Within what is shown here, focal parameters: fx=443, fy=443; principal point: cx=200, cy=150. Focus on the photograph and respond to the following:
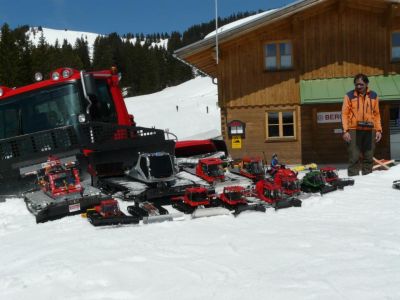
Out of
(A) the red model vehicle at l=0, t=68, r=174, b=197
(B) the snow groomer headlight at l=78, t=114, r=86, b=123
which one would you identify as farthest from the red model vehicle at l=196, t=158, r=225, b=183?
(B) the snow groomer headlight at l=78, t=114, r=86, b=123

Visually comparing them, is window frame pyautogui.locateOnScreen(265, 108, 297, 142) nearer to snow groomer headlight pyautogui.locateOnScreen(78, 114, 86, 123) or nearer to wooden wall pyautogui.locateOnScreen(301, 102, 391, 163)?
wooden wall pyautogui.locateOnScreen(301, 102, 391, 163)

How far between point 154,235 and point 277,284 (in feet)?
6.34

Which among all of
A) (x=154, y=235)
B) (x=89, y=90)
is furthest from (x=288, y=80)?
(x=154, y=235)

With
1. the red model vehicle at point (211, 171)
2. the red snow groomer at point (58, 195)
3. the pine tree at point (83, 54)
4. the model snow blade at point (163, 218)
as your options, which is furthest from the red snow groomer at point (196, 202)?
the pine tree at point (83, 54)

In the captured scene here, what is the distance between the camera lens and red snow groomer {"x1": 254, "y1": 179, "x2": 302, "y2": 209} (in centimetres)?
611

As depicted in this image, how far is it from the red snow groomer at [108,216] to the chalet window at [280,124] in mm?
11069

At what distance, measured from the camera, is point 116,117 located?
366 inches

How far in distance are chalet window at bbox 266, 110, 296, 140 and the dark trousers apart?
6516mm

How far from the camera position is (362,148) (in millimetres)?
9500

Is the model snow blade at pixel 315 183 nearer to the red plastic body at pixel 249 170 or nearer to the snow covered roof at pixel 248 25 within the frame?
the red plastic body at pixel 249 170

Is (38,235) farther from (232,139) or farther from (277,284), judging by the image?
(232,139)

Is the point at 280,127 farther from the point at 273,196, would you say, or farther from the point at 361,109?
the point at 273,196

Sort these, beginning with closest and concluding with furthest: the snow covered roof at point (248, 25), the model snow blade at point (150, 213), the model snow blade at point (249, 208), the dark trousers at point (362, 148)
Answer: the model snow blade at point (150, 213)
the model snow blade at point (249, 208)
the dark trousers at point (362, 148)
the snow covered roof at point (248, 25)

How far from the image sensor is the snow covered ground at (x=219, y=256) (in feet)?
11.1
